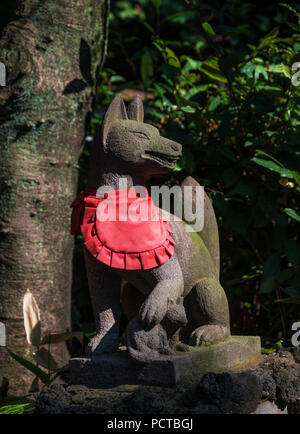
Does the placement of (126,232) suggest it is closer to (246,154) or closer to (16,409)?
(16,409)

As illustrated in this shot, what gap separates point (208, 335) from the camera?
1.97 m

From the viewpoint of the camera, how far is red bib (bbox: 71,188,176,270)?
1934 mm

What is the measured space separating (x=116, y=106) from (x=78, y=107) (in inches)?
38.0

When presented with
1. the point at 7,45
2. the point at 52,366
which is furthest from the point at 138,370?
the point at 7,45

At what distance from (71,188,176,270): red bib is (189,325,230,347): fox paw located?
13.0 inches

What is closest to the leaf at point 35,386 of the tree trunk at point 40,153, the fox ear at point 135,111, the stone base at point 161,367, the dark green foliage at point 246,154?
the tree trunk at point 40,153

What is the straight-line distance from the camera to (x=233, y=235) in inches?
124

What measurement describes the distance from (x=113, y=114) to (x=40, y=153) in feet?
3.02

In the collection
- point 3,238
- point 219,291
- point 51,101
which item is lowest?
point 219,291

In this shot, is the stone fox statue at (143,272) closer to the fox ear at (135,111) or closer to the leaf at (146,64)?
the fox ear at (135,111)

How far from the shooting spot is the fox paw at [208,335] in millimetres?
1955

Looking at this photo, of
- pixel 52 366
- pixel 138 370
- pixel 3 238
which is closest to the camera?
pixel 138 370

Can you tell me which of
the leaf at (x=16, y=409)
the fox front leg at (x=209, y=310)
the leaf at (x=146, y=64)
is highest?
the leaf at (x=146, y=64)

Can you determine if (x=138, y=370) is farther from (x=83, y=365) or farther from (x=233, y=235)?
(x=233, y=235)
